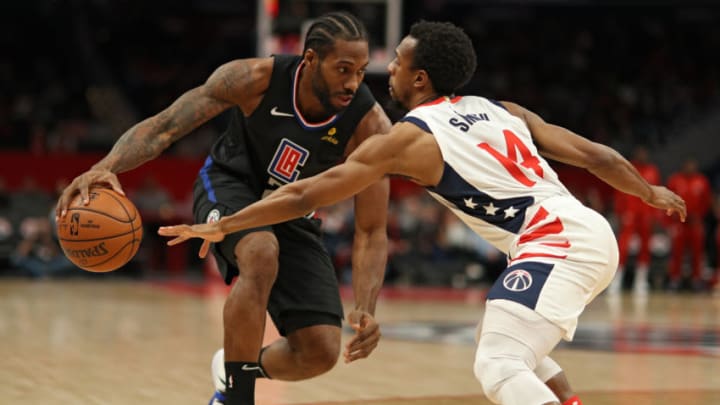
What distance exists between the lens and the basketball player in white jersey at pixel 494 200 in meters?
3.76

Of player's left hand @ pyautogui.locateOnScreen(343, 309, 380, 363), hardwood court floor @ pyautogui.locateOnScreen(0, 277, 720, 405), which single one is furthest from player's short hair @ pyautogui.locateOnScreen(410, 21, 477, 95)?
hardwood court floor @ pyautogui.locateOnScreen(0, 277, 720, 405)

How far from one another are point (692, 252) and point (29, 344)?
10580 millimetres

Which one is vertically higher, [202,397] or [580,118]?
[580,118]

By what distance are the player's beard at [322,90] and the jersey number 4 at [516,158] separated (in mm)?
1042

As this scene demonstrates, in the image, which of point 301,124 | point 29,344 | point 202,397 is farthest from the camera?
point 29,344

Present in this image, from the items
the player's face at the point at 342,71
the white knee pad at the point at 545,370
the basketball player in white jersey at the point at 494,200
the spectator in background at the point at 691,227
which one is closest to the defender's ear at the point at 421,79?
the basketball player in white jersey at the point at 494,200

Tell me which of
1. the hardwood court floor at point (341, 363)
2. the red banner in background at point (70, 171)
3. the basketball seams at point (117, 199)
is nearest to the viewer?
the basketball seams at point (117, 199)

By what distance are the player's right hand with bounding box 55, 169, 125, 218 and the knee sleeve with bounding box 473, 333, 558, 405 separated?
5.78 ft

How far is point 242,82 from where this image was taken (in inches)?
193

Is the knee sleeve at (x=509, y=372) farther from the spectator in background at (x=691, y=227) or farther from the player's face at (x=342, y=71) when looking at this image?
the spectator in background at (x=691, y=227)

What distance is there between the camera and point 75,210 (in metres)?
4.44

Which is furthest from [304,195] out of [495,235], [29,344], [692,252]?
[692,252]

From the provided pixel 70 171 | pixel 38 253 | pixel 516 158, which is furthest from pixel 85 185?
pixel 70 171

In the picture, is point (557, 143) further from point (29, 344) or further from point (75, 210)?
point (29, 344)
